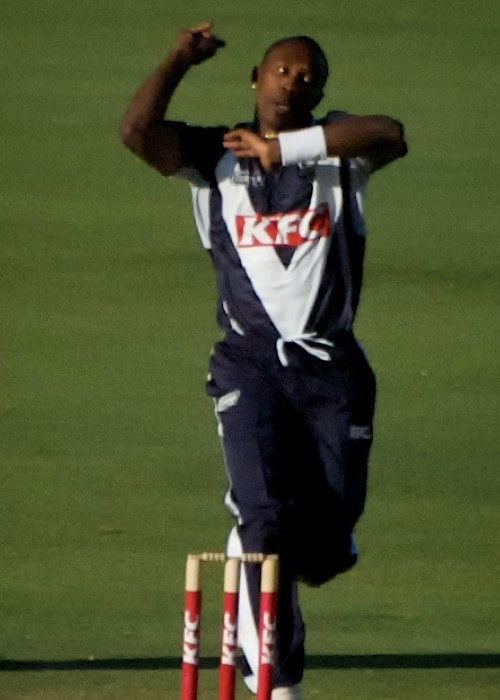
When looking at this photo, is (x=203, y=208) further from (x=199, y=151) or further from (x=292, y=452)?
(x=292, y=452)

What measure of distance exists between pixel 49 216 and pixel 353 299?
9.91 m

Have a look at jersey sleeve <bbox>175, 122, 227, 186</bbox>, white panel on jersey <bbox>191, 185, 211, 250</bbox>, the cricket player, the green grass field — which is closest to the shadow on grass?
the green grass field

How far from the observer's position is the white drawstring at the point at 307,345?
7.67 m

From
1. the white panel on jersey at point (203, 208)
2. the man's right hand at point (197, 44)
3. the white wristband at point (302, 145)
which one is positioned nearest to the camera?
the white wristband at point (302, 145)

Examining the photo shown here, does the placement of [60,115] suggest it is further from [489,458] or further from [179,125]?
[179,125]

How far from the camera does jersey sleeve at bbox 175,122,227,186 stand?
7719 mm

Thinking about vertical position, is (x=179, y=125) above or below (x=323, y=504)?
above

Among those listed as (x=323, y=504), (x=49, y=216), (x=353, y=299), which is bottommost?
(x=49, y=216)

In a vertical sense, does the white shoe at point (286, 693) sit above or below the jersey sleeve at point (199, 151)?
below

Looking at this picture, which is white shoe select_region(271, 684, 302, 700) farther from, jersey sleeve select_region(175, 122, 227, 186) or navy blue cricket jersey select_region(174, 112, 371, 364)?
jersey sleeve select_region(175, 122, 227, 186)

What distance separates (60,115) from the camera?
20266mm

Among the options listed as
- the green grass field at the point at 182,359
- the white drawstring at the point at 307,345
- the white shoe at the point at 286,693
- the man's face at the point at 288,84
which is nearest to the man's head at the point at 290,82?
the man's face at the point at 288,84

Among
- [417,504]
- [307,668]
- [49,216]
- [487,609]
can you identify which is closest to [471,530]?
[417,504]

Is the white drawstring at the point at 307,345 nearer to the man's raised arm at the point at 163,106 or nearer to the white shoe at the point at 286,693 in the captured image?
the man's raised arm at the point at 163,106
